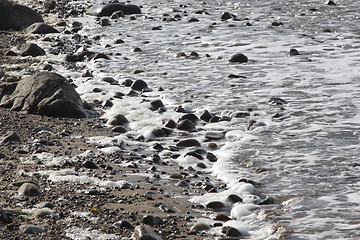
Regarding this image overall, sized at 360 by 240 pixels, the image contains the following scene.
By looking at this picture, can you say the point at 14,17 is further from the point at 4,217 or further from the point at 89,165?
the point at 4,217

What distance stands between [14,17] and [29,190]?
30.3 feet

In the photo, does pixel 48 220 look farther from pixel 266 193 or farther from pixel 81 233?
pixel 266 193

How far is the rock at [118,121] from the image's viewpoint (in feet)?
20.9

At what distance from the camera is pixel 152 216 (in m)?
3.90

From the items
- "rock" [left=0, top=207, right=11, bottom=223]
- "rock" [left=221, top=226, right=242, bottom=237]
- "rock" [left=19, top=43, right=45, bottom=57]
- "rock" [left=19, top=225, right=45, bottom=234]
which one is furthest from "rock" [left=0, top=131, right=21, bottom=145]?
"rock" [left=19, top=43, right=45, bottom=57]

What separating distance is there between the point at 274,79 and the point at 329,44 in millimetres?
2593

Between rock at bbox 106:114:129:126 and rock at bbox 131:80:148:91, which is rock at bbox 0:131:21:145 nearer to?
rock at bbox 106:114:129:126

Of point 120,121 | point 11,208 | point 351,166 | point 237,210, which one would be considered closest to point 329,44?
point 120,121

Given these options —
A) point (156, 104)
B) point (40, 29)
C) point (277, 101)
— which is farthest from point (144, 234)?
point (40, 29)

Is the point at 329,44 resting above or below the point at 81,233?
below

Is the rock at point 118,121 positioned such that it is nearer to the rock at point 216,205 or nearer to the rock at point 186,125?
the rock at point 186,125

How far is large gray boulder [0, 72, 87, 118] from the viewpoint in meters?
6.63

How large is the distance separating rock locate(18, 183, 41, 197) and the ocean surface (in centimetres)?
117

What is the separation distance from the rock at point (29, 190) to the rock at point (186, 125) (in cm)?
214
